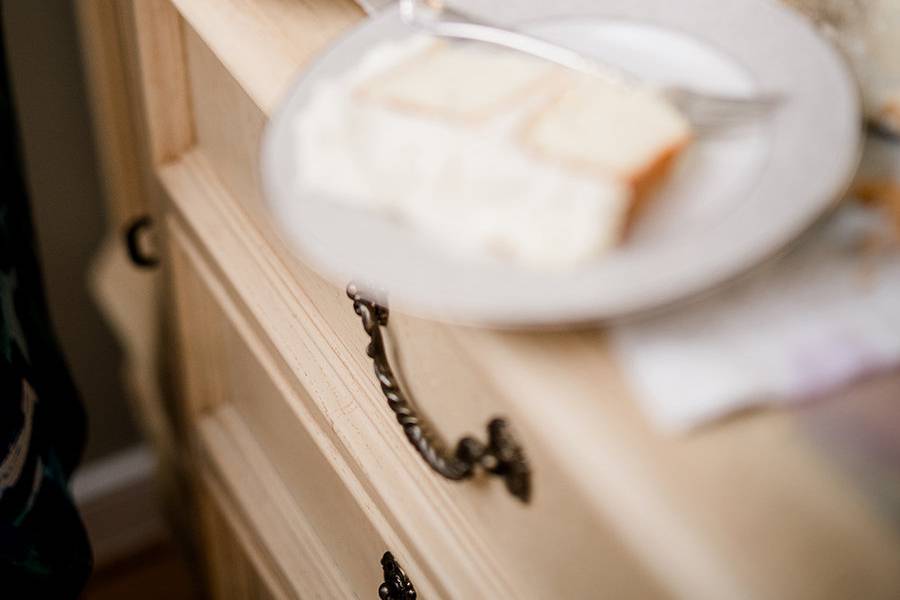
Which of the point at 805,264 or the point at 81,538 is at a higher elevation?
the point at 805,264

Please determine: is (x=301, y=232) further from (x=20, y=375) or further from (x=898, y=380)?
(x=20, y=375)

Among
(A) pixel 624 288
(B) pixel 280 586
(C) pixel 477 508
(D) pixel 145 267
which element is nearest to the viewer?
(A) pixel 624 288

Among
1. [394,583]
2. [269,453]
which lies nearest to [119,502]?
[269,453]

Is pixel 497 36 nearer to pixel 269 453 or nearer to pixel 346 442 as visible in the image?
pixel 346 442

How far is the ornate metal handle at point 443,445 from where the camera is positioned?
389 mm

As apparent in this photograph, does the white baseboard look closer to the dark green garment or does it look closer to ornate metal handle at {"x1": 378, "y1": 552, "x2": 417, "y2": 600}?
the dark green garment

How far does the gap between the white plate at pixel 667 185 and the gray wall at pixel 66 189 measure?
0.60 m

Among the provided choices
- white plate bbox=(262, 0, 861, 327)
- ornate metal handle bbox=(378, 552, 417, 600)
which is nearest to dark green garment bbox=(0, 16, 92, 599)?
ornate metal handle bbox=(378, 552, 417, 600)

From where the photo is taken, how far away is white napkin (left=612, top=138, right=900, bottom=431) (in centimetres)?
32

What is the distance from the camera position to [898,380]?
0.33m

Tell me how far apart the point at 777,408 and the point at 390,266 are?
13cm

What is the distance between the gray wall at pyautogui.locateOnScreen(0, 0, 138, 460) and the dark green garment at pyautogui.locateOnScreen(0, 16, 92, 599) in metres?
0.17

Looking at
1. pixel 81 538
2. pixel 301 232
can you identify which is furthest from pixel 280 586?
pixel 301 232

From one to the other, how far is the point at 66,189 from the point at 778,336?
849 mm
